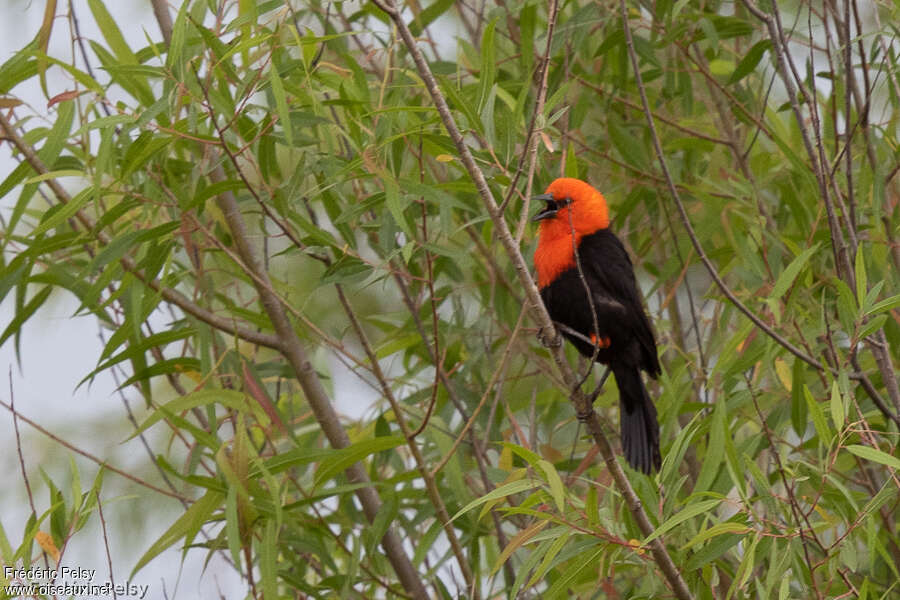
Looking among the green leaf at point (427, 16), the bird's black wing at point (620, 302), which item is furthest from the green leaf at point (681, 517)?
the green leaf at point (427, 16)

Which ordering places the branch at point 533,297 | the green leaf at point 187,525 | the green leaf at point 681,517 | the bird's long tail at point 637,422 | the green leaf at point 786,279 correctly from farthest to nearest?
1. the bird's long tail at point 637,422
2. the green leaf at point 187,525
3. the green leaf at point 786,279
4. the green leaf at point 681,517
5. the branch at point 533,297

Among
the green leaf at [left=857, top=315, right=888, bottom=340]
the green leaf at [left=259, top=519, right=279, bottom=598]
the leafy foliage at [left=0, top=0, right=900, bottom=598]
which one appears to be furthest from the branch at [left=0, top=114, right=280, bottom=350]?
the green leaf at [left=857, top=315, right=888, bottom=340]

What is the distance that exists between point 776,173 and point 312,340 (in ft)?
4.27

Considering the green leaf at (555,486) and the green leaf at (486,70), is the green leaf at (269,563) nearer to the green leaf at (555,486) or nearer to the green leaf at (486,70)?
the green leaf at (555,486)

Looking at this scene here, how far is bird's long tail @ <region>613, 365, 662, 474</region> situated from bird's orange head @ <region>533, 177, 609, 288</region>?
322 millimetres

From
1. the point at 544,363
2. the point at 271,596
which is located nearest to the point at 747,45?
the point at 544,363

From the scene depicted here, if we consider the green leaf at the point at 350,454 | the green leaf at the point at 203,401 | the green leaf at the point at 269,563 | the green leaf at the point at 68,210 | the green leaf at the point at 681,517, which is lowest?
the green leaf at the point at 681,517

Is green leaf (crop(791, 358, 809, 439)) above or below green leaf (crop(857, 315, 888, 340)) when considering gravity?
below

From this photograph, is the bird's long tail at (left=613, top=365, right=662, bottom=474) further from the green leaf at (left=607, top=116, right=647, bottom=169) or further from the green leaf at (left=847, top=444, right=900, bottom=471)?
the green leaf at (left=847, top=444, right=900, bottom=471)

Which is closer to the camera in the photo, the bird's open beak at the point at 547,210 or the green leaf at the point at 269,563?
the green leaf at the point at 269,563

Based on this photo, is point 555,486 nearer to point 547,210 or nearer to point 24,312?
point 547,210

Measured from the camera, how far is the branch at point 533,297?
173cm

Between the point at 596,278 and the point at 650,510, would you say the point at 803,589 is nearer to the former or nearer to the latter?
the point at 650,510

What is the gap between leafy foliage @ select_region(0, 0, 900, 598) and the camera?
208 centimetres
